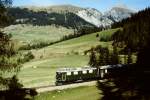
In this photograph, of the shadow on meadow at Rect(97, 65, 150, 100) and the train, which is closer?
the shadow on meadow at Rect(97, 65, 150, 100)

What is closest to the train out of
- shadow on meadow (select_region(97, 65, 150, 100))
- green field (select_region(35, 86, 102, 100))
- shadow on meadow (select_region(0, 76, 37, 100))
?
shadow on meadow (select_region(97, 65, 150, 100))

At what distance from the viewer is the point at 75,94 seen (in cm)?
3962

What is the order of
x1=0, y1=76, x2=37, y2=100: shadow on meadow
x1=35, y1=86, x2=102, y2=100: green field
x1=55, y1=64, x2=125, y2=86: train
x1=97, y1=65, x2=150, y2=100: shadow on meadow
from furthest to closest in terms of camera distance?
x1=55, y1=64, x2=125, y2=86: train, x1=0, y1=76, x2=37, y2=100: shadow on meadow, x1=35, y1=86, x2=102, y2=100: green field, x1=97, y1=65, x2=150, y2=100: shadow on meadow

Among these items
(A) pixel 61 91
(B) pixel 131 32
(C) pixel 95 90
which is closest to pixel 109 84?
(C) pixel 95 90

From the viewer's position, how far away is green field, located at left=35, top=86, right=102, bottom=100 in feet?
120


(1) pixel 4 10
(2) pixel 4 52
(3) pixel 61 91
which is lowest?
(3) pixel 61 91

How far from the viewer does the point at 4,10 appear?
32.2 metres

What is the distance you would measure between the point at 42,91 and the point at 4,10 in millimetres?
13898

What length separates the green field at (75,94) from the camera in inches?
1443

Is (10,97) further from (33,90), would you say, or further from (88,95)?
(88,95)

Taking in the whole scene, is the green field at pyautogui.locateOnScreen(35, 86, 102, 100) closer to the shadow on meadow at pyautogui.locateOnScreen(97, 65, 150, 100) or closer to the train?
the shadow on meadow at pyautogui.locateOnScreen(97, 65, 150, 100)

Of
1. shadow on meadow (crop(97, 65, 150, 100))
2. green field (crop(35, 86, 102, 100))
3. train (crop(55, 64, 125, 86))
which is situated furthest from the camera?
train (crop(55, 64, 125, 86))

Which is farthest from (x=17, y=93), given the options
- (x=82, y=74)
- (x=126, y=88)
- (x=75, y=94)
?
(x=82, y=74)

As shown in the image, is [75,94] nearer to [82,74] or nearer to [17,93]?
[17,93]
